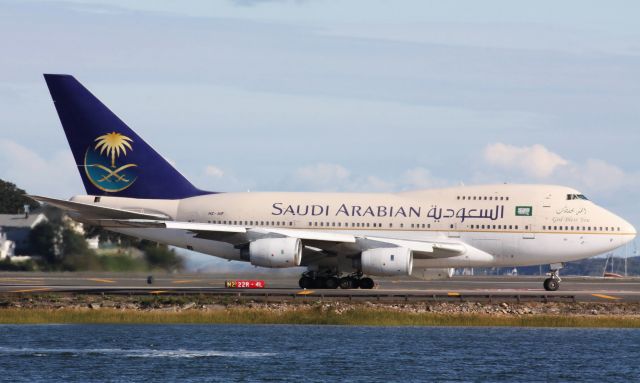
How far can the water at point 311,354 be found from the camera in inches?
1678

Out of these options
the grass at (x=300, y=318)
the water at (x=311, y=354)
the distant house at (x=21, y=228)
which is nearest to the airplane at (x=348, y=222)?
the grass at (x=300, y=318)

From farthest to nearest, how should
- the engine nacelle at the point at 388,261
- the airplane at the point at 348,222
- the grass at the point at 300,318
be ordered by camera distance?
the airplane at the point at 348,222
the engine nacelle at the point at 388,261
the grass at the point at 300,318

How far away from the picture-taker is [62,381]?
40688 millimetres

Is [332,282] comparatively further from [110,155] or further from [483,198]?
[110,155]

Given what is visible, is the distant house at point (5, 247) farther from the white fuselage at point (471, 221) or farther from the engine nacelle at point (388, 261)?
the engine nacelle at point (388, 261)

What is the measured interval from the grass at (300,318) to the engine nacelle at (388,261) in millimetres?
6509

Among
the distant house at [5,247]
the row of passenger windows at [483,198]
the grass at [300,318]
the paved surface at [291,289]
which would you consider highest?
the row of passenger windows at [483,198]

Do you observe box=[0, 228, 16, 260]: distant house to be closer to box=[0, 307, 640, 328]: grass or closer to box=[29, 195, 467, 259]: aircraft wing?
box=[29, 195, 467, 259]: aircraft wing

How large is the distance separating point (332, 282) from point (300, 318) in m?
10.4

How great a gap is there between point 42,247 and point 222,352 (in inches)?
1184

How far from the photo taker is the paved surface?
58.9 m

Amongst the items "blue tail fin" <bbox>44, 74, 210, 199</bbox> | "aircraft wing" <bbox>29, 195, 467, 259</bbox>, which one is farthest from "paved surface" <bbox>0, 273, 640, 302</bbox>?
"blue tail fin" <bbox>44, 74, 210, 199</bbox>

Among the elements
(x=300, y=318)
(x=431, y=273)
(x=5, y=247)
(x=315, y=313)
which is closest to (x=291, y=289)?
(x=431, y=273)

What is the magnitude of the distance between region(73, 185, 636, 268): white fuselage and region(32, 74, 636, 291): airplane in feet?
0.17
